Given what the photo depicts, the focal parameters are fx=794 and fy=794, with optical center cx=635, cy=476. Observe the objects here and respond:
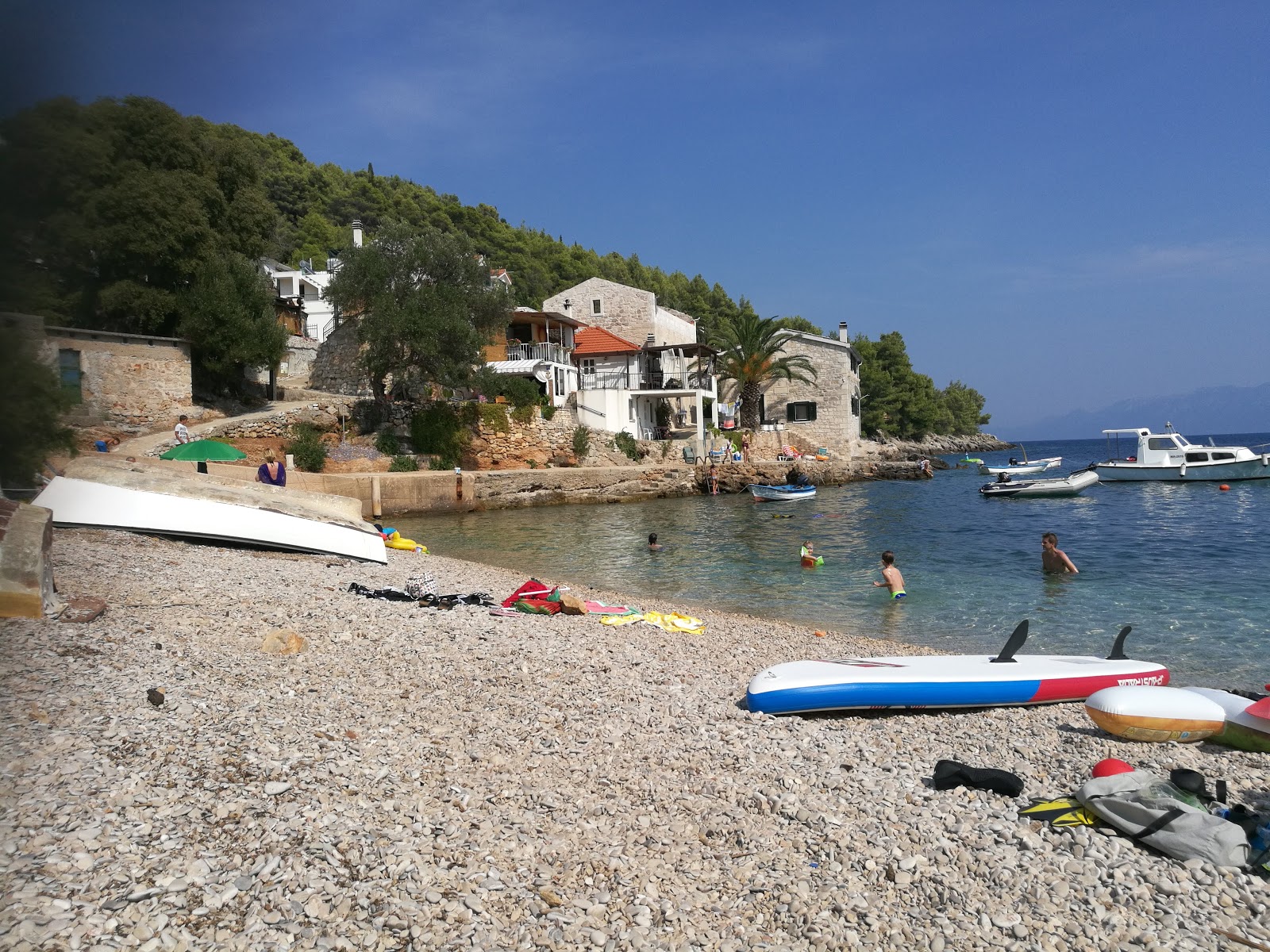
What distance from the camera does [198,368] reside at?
2759 cm

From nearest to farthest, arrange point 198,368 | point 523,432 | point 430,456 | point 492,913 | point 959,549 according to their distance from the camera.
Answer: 1. point 492,913
2. point 959,549
3. point 198,368
4. point 430,456
5. point 523,432

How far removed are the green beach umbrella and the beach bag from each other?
53.5ft

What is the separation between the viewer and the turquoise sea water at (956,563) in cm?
1112

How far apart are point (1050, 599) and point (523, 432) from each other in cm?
2607

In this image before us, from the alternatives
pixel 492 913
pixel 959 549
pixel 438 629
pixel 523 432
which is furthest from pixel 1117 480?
pixel 492 913

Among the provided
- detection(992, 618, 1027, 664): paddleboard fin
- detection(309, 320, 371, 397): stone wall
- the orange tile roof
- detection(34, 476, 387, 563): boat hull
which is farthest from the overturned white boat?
the orange tile roof

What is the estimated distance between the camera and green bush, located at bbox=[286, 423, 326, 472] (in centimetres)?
2712

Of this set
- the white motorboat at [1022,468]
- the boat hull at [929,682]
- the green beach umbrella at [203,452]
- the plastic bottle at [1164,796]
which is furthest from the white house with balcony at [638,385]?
the plastic bottle at [1164,796]

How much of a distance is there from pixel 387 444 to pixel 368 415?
309 centimetres

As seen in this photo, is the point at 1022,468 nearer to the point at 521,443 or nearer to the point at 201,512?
the point at 521,443

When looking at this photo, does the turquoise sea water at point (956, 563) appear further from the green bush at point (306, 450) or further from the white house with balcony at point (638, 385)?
the white house with balcony at point (638, 385)

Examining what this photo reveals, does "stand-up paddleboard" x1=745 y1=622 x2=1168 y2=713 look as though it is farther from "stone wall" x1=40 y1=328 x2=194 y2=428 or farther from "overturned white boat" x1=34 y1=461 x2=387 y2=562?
"stone wall" x1=40 y1=328 x2=194 y2=428

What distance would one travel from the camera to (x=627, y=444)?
133 ft

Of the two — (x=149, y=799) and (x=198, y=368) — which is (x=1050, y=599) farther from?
(x=198, y=368)
